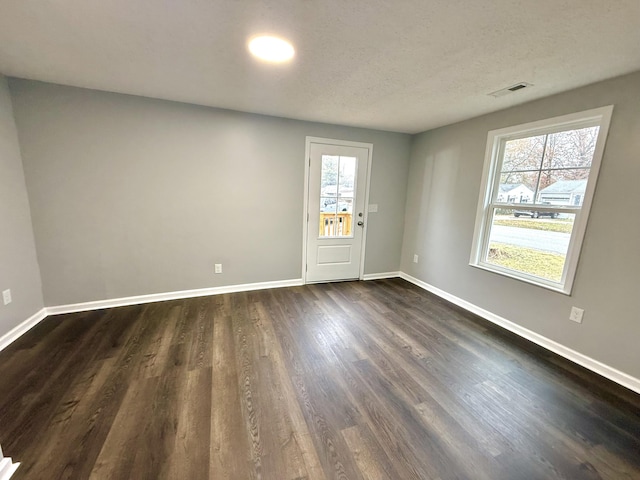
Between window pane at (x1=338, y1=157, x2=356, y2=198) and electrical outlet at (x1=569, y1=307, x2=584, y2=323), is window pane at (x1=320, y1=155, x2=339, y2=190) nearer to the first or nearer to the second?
window pane at (x1=338, y1=157, x2=356, y2=198)

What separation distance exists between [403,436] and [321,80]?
8.52 ft

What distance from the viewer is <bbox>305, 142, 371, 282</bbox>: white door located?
3531 millimetres

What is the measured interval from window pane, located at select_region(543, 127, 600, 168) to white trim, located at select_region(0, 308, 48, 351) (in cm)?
505

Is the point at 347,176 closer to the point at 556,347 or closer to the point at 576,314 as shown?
the point at 576,314

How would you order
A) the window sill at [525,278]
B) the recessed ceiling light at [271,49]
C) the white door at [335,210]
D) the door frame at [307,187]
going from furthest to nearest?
1. the white door at [335,210]
2. the door frame at [307,187]
3. the window sill at [525,278]
4. the recessed ceiling light at [271,49]

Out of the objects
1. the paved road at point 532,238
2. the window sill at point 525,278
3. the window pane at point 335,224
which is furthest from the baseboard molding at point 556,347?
the window pane at point 335,224

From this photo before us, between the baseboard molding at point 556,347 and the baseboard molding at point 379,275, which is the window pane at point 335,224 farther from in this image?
the baseboard molding at point 556,347

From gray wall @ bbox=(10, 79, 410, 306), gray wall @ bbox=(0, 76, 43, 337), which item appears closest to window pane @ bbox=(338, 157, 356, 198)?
gray wall @ bbox=(10, 79, 410, 306)

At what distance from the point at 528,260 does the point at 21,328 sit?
4.89m

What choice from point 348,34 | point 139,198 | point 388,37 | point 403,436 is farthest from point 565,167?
point 139,198

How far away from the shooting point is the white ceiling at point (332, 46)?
132cm

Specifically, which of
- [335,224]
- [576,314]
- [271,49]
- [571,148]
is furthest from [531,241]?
[271,49]

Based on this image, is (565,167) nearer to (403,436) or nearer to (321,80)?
(321,80)

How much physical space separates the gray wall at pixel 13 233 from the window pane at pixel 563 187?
486 cm
